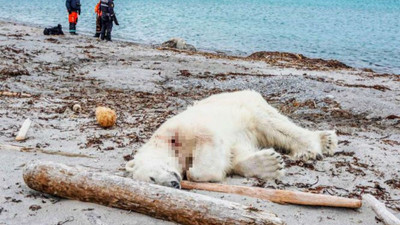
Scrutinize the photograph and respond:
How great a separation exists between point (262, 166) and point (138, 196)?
1.58m

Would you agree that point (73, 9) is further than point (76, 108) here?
Yes

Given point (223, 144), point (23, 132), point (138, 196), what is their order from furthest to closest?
point (23, 132) < point (223, 144) < point (138, 196)

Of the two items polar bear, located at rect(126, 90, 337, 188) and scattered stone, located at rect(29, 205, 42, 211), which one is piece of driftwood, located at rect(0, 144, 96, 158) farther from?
scattered stone, located at rect(29, 205, 42, 211)

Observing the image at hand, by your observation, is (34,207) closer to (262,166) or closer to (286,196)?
(286,196)

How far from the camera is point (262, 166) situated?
4.47 m

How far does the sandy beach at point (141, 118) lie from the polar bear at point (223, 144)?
20 cm

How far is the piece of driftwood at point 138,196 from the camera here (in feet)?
9.77

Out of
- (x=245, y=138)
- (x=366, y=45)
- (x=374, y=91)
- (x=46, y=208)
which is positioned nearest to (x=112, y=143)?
(x=245, y=138)

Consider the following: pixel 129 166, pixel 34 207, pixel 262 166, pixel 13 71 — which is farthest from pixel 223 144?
pixel 13 71

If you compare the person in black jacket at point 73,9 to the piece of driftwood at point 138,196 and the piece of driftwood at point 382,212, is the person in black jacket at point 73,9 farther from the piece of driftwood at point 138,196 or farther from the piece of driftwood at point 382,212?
the piece of driftwood at point 382,212

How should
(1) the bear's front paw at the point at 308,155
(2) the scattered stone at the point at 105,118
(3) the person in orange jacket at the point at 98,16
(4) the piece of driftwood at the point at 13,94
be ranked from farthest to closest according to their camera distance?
(3) the person in orange jacket at the point at 98,16 < (4) the piece of driftwood at the point at 13,94 < (2) the scattered stone at the point at 105,118 < (1) the bear's front paw at the point at 308,155

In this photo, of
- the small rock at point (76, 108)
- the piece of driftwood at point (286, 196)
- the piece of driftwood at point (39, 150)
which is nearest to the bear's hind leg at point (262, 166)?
the piece of driftwood at point (286, 196)

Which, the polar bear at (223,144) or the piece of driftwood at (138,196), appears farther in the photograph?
the polar bear at (223,144)

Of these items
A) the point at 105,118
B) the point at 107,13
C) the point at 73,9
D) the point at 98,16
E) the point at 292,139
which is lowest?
the point at 105,118
